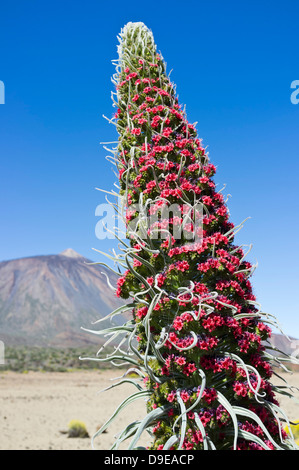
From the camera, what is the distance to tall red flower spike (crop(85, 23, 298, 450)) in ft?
7.94

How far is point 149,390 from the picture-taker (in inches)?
105

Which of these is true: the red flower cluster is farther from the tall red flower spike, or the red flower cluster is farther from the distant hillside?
the distant hillside

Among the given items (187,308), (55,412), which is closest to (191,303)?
(187,308)

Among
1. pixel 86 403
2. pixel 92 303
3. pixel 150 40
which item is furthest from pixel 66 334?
pixel 150 40

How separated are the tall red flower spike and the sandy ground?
25.1ft

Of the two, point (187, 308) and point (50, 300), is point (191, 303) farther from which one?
point (50, 300)

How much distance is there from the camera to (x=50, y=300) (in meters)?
142

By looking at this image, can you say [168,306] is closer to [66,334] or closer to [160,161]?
[160,161]

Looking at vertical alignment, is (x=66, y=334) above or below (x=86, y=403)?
below

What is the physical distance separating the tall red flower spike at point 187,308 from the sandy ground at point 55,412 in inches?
301

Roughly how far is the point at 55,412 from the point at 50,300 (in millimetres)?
130651

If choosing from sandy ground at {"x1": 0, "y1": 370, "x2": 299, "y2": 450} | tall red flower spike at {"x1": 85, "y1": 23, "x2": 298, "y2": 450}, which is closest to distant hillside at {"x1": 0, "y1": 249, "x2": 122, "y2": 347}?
sandy ground at {"x1": 0, "y1": 370, "x2": 299, "y2": 450}

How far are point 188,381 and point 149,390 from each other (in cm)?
27

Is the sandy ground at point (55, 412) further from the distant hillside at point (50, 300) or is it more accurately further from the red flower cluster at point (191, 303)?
the distant hillside at point (50, 300)
